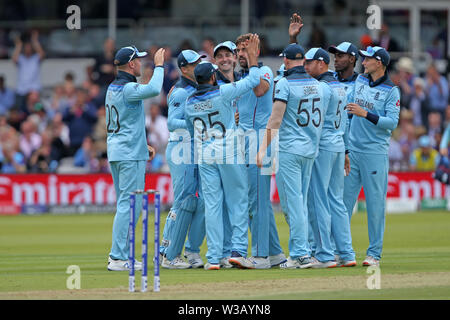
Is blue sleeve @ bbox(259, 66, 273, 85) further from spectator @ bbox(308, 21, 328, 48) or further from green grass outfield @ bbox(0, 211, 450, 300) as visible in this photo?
spectator @ bbox(308, 21, 328, 48)

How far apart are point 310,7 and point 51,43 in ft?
26.7

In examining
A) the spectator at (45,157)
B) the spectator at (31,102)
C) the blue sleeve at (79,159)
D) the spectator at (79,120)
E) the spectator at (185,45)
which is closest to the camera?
the spectator at (45,157)

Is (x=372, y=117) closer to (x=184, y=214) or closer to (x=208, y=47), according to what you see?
(x=184, y=214)

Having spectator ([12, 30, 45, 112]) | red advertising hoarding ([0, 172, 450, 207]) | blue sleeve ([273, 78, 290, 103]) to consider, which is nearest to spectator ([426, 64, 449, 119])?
red advertising hoarding ([0, 172, 450, 207])

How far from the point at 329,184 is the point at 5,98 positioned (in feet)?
53.8

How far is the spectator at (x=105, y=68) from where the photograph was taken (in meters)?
25.5

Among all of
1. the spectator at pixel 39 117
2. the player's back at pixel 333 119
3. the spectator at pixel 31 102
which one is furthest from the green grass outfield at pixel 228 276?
the spectator at pixel 31 102

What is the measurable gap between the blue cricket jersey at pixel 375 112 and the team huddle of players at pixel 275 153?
14 millimetres

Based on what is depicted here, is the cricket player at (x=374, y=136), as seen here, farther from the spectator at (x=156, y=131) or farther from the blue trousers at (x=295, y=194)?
the spectator at (x=156, y=131)

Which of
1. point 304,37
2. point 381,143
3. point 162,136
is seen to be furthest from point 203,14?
point 381,143

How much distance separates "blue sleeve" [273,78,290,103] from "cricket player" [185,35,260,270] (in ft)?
1.06

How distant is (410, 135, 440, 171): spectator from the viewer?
23.6m

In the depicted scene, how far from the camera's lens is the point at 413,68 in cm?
2773

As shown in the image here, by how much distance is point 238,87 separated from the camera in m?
11.3
